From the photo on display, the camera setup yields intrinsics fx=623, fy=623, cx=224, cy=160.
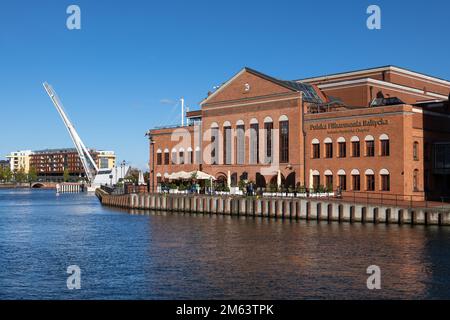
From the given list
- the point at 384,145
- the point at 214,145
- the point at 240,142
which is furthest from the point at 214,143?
the point at 384,145

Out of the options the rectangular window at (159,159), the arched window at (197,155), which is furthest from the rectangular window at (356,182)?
the rectangular window at (159,159)

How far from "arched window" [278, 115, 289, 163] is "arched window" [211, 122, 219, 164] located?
35.1 ft

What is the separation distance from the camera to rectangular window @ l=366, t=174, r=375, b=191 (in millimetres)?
60344

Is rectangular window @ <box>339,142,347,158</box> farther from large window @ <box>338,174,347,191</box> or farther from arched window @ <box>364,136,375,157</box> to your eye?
arched window @ <box>364,136,375,157</box>

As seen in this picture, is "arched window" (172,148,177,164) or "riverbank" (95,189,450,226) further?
"arched window" (172,148,177,164)

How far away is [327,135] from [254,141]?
10.3 m

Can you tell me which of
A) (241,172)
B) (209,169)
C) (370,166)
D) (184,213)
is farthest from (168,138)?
(370,166)

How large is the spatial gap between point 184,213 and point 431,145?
25996 millimetres

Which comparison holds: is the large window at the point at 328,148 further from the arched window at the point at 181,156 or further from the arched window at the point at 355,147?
the arched window at the point at 181,156

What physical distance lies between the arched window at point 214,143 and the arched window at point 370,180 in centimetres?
2218

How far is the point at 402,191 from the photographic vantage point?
57.8 meters

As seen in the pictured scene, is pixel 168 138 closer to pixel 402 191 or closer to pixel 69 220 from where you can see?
pixel 69 220

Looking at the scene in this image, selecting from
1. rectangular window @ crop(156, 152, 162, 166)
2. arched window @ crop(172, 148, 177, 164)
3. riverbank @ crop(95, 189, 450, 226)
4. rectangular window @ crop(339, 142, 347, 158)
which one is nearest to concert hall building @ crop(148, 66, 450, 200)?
rectangular window @ crop(339, 142, 347, 158)
